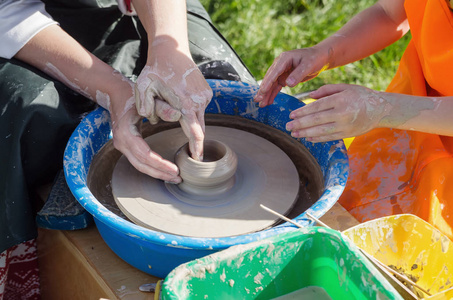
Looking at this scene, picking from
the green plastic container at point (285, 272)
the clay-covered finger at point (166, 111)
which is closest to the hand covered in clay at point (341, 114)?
the clay-covered finger at point (166, 111)

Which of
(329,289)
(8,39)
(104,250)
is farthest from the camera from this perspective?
(8,39)

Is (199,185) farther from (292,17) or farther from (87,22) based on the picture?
(292,17)

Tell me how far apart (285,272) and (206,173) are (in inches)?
18.2

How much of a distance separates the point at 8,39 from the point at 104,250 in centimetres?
77

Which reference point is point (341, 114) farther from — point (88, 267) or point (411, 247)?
point (88, 267)

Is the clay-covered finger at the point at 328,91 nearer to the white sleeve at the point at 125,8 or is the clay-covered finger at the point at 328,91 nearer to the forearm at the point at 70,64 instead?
the forearm at the point at 70,64

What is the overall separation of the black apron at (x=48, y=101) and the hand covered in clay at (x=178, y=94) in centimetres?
32

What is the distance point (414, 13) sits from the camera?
1.86 m

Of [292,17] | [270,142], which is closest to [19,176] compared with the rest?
[270,142]

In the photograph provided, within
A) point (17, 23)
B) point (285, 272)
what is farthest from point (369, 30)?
point (17, 23)

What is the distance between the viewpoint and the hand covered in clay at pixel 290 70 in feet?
5.98

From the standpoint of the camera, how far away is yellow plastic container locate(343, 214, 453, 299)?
143 centimetres

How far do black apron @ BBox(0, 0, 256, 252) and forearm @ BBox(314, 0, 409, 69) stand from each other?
41 centimetres

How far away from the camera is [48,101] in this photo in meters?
1.72
